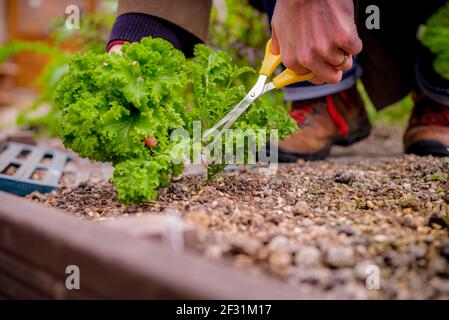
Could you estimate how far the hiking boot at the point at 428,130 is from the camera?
2777 mm

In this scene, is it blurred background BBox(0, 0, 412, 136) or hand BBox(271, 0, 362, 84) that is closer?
hand BBox(271, 0, 362, 84)

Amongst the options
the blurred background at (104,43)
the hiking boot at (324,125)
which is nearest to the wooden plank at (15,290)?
the blurred background at (104,43)

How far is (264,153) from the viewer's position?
2662 millimetres

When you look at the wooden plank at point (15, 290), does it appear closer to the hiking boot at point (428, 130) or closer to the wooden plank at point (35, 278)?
the wooden plank at point (35, 278)

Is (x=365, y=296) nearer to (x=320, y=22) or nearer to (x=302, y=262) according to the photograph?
(x=302, y=262)

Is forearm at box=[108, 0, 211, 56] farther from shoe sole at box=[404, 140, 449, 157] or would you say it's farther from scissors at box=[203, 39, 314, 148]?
shoe sole at box=[404, 140, 449, 157]

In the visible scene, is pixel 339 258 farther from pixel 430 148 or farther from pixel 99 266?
pixel 430 148

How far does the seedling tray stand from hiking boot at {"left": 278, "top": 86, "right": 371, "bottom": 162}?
111cm

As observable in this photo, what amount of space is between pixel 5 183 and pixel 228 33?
2.19 m

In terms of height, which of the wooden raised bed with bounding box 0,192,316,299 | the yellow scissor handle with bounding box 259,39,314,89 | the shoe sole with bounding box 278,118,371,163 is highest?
the yellow scissor handle with bounding box 259,39,314,89

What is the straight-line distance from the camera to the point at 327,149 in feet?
9.82

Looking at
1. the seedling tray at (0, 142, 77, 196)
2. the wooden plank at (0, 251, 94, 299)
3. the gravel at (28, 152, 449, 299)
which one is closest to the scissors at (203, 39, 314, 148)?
the gravel at (28, 152, 449, 299)

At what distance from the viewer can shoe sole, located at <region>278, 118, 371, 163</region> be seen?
283cm
